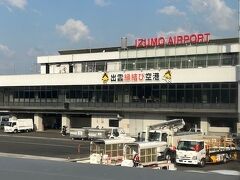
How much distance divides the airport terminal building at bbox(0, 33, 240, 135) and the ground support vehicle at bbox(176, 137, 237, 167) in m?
19.7

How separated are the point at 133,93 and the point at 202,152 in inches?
1520

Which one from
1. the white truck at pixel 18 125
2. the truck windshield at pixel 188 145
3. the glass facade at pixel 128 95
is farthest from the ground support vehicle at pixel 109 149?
the white truck at pixel 18 125

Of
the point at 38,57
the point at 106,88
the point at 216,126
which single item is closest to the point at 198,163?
the point at 216,126

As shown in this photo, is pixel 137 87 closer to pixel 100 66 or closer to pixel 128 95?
pixel 128 95

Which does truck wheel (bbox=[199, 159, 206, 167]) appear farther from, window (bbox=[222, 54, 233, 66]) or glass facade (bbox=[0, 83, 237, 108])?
window (bbox=[222, 54, 233, 66])

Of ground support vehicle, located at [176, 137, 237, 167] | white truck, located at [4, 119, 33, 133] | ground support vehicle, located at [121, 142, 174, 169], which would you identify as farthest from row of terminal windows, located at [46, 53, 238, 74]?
ground support vehicle, located at [121, 142, 174, 169]

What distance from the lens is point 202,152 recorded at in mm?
36094

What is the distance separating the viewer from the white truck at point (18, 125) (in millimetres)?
78062

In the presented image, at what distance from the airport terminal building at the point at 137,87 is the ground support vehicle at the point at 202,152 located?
19.7m

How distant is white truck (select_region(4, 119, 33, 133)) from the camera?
78062mm

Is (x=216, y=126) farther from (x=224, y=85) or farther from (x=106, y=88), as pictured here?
(x=106, y=88)

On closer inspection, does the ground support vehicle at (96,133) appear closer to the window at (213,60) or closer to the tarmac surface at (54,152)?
the tarmac surface at (54,152)

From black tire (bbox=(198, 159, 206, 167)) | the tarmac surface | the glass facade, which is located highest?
the glass facade

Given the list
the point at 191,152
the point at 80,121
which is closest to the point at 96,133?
the point at 80,121
